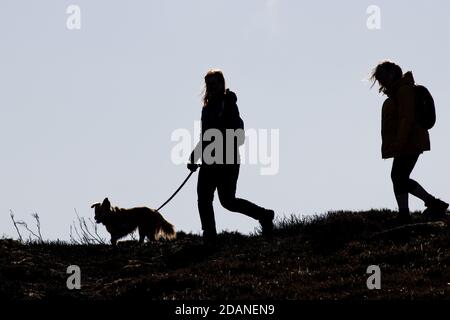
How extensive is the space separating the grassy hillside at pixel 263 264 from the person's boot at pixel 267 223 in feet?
0.78

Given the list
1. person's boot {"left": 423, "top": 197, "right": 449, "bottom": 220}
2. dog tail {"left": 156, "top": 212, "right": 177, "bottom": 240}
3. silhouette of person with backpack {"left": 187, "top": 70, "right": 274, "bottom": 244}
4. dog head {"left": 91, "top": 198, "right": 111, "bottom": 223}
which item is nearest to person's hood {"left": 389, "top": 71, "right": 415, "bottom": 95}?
person's boot {"left": 423, "top": 197, "right": 449, "bottom": 220}

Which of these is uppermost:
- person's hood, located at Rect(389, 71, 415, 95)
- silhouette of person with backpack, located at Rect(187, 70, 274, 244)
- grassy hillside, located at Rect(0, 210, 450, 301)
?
person's hood, located at Rect(389, 71, 415, 95)

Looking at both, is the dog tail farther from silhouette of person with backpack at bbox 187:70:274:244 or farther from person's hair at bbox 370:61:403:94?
person's hair at bbox 370:61:403:94

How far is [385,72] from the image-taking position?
14.3 metres

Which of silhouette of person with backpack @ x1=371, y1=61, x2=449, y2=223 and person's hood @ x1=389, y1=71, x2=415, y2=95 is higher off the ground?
person's hood @ x1=389, y1=71, x2=415, y2=95

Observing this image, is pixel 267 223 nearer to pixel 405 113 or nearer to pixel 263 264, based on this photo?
pixel 263 264

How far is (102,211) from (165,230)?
1.32 meters

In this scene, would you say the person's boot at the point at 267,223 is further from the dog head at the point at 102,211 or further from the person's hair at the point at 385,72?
the dog head at the point at 102,211

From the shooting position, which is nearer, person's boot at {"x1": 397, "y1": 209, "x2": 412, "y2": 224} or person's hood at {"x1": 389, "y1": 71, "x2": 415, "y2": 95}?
person's hood at {"x1": 389, "y1": 71, "x2": 415, "y2": 95}

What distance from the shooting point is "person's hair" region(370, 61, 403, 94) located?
46.9 feet

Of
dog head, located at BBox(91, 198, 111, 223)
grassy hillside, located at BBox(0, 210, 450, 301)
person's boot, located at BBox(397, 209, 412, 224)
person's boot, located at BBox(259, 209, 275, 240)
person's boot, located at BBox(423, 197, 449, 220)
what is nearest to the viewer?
grassy hillside, located at BBox(0, 210, 450, 301)

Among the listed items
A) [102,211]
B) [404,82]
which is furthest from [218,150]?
[102,211]
